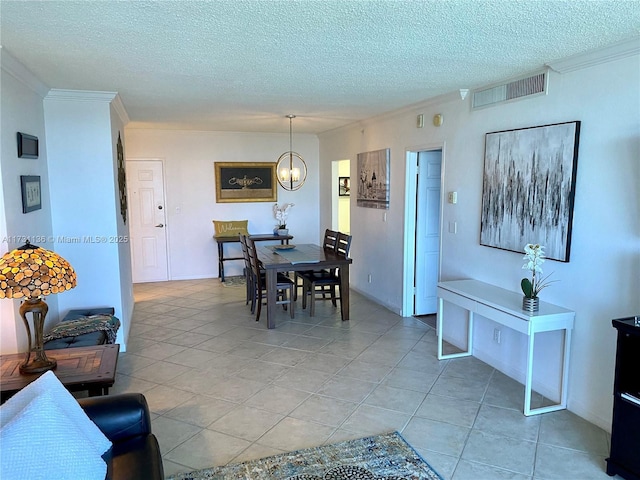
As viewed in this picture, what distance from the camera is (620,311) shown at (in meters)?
2.74

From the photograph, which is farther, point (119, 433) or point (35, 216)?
point (35, 216)

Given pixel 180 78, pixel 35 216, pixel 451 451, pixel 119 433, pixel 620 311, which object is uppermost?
pixel 180 78

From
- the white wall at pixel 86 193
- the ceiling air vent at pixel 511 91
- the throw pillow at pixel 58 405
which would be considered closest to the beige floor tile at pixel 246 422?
the throw pillow at pixel 58 405

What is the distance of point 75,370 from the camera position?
2.61 metres

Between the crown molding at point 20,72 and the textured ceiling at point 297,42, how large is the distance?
2.2 inches

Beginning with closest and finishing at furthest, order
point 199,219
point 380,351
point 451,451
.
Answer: point 451,451, point 380,351, point 199,219

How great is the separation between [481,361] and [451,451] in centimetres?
150

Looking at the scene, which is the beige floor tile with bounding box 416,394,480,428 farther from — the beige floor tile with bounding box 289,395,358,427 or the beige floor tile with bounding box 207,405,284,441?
the beige floor tile with bounding box 207,405,284,441

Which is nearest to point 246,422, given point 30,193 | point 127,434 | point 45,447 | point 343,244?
point 127,434

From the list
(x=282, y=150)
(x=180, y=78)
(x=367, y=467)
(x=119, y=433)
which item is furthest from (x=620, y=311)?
(x=282, y=150)

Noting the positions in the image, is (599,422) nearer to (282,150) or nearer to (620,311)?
(620,311)

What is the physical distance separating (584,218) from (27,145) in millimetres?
3964

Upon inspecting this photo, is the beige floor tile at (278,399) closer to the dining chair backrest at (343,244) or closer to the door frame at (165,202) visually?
the dining chair backrest at (343,244)

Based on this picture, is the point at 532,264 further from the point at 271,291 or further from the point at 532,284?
the point at 271,291
